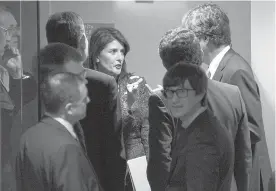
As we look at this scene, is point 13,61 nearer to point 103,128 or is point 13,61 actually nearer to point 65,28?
point 65,28

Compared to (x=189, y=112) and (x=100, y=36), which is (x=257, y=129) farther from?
(x=100, y=36)

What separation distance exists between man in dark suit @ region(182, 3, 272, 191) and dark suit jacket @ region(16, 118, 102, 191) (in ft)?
1.72

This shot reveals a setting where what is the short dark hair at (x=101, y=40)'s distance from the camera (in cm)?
147

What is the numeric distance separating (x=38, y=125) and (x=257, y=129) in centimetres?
77

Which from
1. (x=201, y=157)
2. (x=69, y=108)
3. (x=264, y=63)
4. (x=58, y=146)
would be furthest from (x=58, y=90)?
(x=264, y=63)

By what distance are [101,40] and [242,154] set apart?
0.62 m

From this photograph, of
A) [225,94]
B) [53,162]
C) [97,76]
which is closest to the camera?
[53,162]

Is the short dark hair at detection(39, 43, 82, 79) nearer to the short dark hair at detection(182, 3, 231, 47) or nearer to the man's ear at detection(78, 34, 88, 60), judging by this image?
the man's ear at detection(78, 34, 88, 60)

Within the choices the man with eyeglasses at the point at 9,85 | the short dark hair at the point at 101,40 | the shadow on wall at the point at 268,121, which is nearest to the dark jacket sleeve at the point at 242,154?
the shadow on wall at the point at 268,121

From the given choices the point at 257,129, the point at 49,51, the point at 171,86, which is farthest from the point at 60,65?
the point at 257,129

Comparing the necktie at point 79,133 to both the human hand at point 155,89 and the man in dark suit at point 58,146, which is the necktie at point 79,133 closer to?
the man in dark suit at point 58,146

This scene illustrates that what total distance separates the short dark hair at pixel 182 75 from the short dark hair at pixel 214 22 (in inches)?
6.1

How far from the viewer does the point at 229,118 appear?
61.3 inches

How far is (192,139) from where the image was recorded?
1486mm
